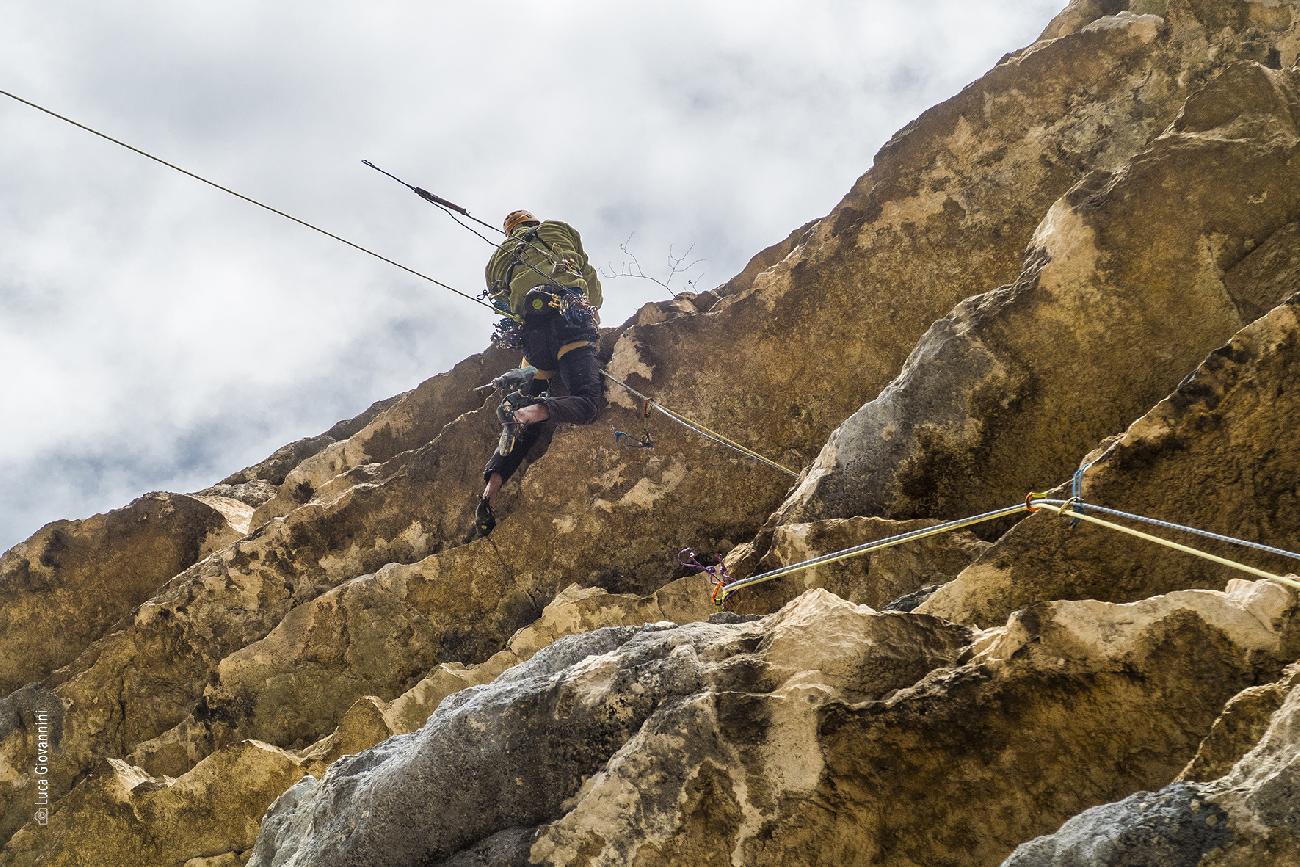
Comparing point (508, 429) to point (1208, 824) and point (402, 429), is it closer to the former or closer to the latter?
point (402, 429)

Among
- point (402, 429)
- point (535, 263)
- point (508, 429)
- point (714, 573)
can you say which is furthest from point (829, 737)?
point (402, 429)

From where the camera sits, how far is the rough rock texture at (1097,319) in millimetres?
5180

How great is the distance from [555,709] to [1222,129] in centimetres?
521

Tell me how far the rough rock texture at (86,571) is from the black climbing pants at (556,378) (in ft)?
15.7

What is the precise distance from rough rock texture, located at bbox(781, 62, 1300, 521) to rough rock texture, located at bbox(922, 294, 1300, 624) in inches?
44.1

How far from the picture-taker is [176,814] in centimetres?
765

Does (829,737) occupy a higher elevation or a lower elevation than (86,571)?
lower

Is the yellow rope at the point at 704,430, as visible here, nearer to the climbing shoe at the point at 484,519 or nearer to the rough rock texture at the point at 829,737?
the climbing shoe at the point at 484,519

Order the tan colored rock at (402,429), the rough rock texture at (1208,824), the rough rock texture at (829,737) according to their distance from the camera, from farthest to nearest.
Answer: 1. the tan colored rock at (402,429)
2. the rough rock texture at (829,737)
3. the rough rock texture at (1208,824)

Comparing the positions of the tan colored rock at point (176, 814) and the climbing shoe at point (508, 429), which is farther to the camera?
the climbing shoe at point (508, 429)

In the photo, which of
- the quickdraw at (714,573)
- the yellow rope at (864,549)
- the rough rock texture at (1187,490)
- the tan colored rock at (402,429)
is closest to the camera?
the rough rock texture at (1187,490)

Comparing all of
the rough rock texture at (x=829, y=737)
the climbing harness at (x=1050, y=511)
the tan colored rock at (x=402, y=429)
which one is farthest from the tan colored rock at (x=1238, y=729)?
the tan colored rock at (x=402, y=429)

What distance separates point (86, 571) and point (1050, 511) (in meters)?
10.9

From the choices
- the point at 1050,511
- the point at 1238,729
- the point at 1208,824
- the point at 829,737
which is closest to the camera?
the point at 1208,824
